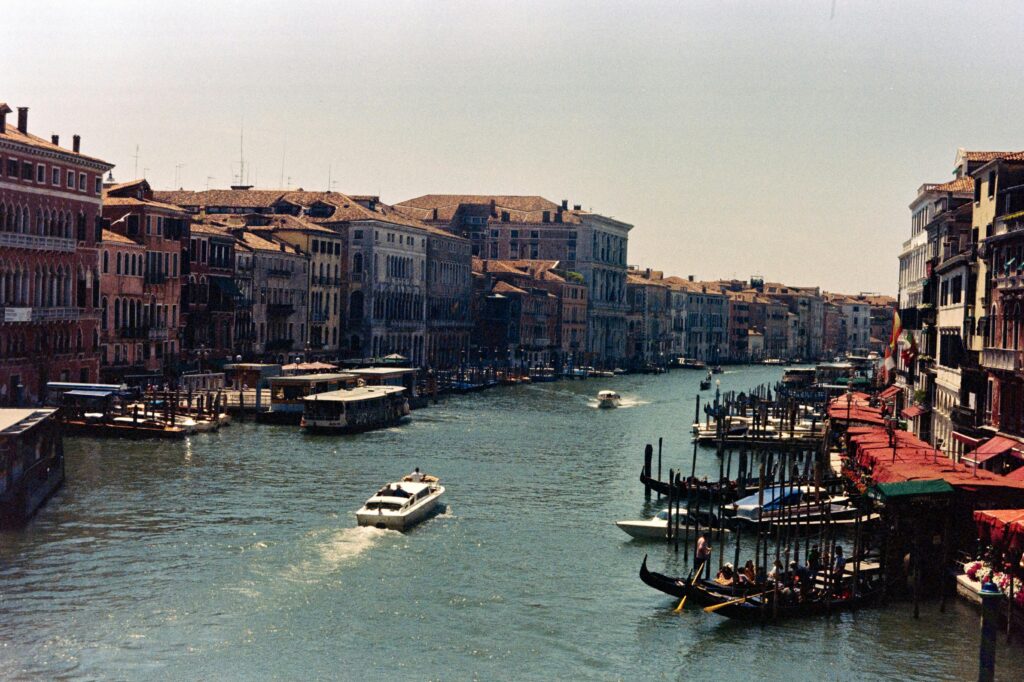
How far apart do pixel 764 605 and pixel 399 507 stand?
9.44m

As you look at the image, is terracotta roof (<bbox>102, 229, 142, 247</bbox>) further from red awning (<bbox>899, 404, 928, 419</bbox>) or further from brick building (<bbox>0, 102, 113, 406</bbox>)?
red awning (<bbox>899, 404, 928, 419</bbox>)

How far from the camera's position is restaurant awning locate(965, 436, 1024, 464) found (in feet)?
89.8

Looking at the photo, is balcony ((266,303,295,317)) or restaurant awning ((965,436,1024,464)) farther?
balcony ((266,303,295,317))

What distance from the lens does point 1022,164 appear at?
3039cm

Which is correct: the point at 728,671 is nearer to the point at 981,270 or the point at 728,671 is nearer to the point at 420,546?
the point at 420,546

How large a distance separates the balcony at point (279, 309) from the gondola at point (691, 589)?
155 ft

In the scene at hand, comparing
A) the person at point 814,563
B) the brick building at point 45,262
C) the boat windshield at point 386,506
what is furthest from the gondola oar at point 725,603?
the brick building at point 45,262

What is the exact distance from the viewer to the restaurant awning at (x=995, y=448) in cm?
2736

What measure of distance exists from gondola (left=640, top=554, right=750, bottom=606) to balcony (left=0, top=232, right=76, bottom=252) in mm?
28270

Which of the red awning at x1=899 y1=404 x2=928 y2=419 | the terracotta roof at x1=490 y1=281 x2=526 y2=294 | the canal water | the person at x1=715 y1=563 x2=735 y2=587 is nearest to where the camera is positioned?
the canal water

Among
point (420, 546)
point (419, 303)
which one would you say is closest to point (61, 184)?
point (420, 546)

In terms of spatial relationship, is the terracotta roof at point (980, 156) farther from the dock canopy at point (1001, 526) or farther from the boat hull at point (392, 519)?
the boat hull at point (392, 519)

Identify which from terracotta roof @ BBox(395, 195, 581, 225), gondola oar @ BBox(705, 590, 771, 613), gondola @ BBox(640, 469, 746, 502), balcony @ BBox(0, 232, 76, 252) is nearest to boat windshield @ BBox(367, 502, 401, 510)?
gondola @ BBox(640, 469, 746, 502)

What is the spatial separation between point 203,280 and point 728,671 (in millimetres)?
45481
